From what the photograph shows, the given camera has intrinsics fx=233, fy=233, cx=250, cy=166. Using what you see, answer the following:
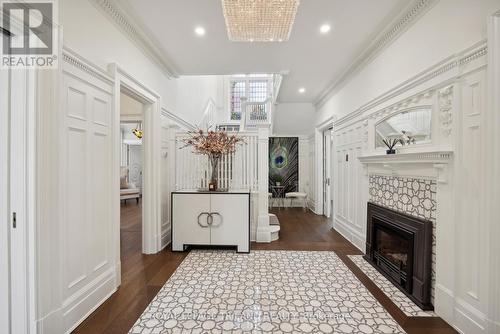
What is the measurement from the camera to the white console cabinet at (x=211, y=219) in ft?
11.9

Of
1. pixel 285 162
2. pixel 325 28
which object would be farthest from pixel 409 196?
pixel 285 162

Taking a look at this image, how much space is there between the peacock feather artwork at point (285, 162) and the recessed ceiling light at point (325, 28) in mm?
4693

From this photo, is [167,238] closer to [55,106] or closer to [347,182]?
[55,106]

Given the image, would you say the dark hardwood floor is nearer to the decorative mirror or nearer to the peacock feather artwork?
the decorative mirror

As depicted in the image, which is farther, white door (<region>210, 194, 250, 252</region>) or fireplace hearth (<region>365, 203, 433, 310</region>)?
white door (<region>210, 194, 250, 252</region>)

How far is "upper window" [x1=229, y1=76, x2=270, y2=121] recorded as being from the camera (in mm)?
9688

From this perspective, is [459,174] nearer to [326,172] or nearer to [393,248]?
[393,248]

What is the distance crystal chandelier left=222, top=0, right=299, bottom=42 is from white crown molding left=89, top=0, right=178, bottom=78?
1245 millimetres

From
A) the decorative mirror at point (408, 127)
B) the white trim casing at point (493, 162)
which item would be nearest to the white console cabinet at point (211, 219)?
the decorative mirror at point (408, 127)

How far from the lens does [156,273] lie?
2.94 metres

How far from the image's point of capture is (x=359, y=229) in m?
3.80

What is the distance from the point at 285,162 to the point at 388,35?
4.95m

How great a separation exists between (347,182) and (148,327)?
3.69 meters

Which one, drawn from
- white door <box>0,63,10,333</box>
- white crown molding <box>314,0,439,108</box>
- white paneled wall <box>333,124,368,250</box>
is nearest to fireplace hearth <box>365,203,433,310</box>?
white paneled wall <box>333,124,368,250</box>
